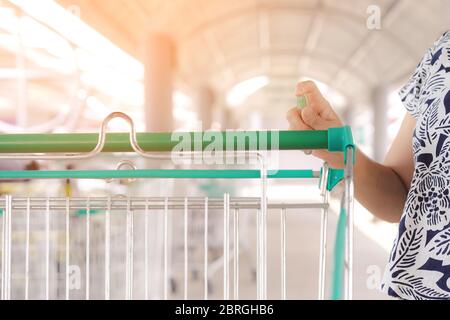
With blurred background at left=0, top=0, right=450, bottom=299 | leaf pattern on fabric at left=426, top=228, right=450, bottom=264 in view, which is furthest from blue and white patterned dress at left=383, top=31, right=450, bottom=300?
blurred background at left=0, top=0, right=450, bottom=299

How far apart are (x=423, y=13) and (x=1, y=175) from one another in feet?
18.0

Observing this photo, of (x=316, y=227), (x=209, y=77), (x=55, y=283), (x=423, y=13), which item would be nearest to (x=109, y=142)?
(x=55, y=283)

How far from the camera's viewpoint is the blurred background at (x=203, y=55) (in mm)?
3820

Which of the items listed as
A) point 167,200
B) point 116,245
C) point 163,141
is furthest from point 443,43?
point 116,245

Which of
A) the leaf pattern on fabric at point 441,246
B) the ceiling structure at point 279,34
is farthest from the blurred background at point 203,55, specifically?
the leaf pattern on fabric at point 441,246

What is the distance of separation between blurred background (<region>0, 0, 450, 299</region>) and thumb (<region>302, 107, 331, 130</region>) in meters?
0.21

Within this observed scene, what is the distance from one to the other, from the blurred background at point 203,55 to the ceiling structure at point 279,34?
0.07 feet

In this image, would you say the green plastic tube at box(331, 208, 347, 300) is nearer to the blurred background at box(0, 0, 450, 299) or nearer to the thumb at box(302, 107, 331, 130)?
the thumb at box(302, 107, 331, 130)

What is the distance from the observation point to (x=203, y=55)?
874 centimetres

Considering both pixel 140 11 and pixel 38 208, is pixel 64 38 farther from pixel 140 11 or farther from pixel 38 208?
pixel 38 208

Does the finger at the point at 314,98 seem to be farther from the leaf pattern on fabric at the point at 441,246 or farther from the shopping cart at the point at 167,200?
the leaf pattern on fabric at the point at 441,246

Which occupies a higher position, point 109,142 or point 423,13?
point 423,13

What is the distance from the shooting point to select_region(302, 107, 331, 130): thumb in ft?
2.55

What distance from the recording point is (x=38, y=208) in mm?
1018
